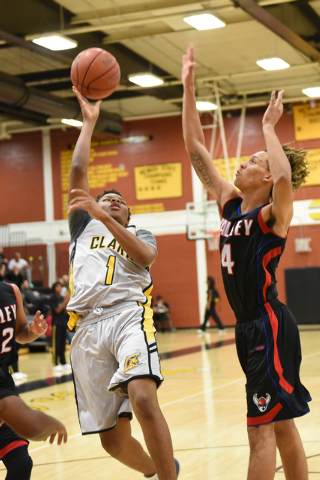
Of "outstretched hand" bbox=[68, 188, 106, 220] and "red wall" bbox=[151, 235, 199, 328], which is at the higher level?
"outstretched hand" bbox=[68, 188, 106, 220]

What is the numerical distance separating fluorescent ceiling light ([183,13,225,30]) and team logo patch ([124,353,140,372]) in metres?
8.68

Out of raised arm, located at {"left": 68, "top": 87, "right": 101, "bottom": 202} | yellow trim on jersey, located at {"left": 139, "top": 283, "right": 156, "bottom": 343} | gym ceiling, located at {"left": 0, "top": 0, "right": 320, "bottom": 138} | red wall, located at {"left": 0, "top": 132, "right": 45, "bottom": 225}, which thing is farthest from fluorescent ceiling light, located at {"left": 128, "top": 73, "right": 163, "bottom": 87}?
yellow trim on jersey, located at {"left": 139, "top": 283, "right": 156, "bottom": 343}

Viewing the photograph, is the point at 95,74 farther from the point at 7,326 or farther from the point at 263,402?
the point at 263,402

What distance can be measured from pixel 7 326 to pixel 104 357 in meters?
0.59

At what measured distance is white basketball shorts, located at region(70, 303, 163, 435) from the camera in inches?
142

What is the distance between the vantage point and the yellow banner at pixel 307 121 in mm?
18719

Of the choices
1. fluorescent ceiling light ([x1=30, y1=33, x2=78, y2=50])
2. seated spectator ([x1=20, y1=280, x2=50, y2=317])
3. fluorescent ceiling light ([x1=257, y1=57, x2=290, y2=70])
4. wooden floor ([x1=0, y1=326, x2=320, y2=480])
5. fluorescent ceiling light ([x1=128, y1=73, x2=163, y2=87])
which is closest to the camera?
wooden floor ([x1=0, y1=326, x2=320, y2=480])

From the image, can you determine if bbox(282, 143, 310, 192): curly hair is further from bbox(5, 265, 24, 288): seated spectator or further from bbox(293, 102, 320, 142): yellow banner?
bbox(293, 102, 320, 142): yellow banner

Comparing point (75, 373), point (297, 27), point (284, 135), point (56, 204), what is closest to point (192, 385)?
point (75, 373)

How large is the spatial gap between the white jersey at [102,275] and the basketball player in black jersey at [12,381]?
30cm

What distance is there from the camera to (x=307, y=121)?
18844 millimetres

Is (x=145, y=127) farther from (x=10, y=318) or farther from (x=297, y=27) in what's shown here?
(x=10, y=318)

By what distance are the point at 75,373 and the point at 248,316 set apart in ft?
3.94

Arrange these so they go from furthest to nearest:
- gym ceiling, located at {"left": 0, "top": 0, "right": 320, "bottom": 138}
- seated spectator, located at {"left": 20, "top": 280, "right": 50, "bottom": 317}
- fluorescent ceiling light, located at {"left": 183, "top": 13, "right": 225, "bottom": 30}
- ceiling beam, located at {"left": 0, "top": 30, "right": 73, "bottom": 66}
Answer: seated spectator, located at {"left": 20, "top": 280, "right": 50, "bottom": 317}, ceiling beam, located at {"left": 0, "top": 30, "right": 73, "bottom": 66}, gym ceiling, located at {"left": 0, "top": 0, "right": 320, "bottom": 138}, fluorescent ceiling light, located at {"left": 183, "top": 13, "right": 225, "bottom": 30}
